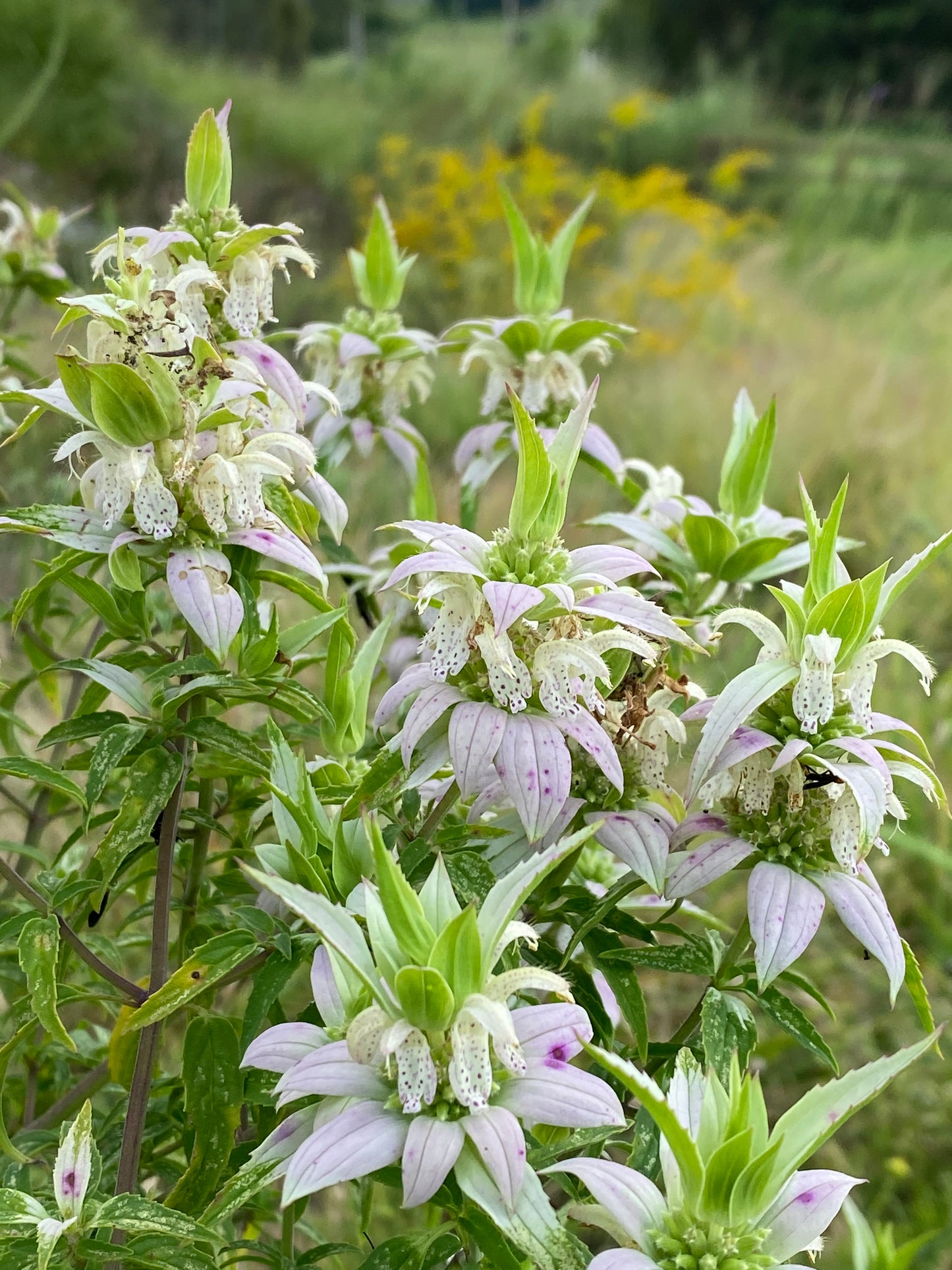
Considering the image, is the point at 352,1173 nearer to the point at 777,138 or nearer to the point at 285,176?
the point at 285,176

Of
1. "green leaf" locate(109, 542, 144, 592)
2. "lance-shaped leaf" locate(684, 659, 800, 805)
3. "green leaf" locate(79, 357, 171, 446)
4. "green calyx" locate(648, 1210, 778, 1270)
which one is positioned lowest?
"green calyx" locate(648, 1210, 778, 1270)

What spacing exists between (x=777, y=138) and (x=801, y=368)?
6971 millimetres

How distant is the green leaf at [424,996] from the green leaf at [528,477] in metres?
0.32

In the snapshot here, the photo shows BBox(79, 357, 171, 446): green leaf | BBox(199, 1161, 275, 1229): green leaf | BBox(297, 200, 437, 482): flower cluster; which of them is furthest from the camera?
BBox(297, 200, 437, 482): flower cluster

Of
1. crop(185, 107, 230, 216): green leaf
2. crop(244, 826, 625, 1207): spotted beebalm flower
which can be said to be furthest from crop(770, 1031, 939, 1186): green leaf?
crop(185, 107, 230, 216): green leaf

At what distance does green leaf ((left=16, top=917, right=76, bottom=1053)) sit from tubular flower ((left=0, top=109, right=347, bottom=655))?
0.27m

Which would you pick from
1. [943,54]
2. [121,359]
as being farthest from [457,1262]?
[943,54]

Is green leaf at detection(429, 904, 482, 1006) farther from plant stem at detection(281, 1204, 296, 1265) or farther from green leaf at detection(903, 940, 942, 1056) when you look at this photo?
plant stem at detection(281, 1204, 296, 1265)

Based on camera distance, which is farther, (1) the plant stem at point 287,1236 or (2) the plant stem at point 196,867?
(2) the plant stem at point 196,867

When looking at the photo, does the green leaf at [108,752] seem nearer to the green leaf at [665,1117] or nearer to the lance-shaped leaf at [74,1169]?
the lance-shaped leaf at [74,1169]

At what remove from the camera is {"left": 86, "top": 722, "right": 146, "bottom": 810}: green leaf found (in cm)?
83

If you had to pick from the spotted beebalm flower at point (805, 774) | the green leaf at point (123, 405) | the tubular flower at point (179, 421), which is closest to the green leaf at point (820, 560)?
the spotted beebalm flower at point (805, 774)

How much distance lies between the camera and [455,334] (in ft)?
4.42

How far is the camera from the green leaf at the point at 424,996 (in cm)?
58
